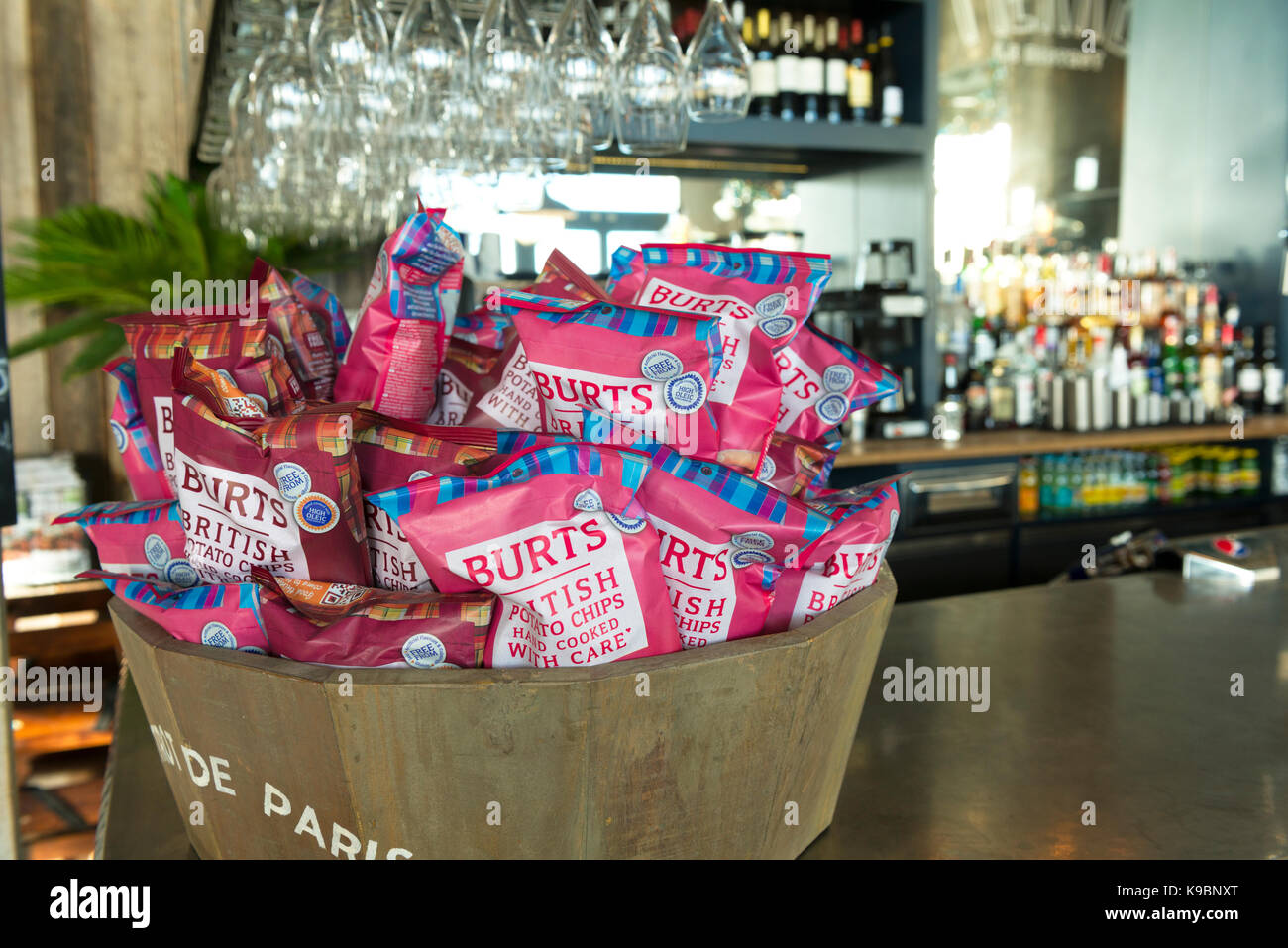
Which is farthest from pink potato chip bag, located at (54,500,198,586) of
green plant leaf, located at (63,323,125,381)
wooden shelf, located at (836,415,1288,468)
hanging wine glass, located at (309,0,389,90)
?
wooden shelf, located at (836,415,1288,468)

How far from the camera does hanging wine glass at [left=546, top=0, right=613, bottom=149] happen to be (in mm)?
1568

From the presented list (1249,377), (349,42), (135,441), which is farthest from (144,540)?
(1249,377)

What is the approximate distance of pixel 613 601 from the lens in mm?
536

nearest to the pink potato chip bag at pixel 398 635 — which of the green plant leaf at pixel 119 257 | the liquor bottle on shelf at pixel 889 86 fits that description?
the green plant leaf at pixel 119 257

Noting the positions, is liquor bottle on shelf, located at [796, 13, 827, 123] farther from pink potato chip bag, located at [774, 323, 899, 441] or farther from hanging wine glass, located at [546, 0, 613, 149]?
pink potato chip bag, located at [774, 323, 899, 441]

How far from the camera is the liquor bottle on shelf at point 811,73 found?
10.8 ft

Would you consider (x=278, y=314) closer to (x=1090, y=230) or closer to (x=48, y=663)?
(x=48, y=663)

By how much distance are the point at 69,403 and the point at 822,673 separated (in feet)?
11.7

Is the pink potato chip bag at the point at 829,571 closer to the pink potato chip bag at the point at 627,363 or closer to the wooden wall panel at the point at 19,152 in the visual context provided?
the pink potato chip bag at the point at 627,363

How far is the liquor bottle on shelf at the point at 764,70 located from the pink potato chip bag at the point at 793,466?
2735mm

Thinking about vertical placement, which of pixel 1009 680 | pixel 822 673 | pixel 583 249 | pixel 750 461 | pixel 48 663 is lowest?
pixel 48 663

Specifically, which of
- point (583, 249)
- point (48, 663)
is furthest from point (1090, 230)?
point (48, 663)

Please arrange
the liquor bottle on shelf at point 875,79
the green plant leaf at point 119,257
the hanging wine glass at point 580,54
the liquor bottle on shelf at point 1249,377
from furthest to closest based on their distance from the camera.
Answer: the liquor bottle on shelf at point 1249,377 → the liquor bottle on shelf at point 875,79 → the green plant leaf at point 119,257 → the hanging wine glass at point 580,54

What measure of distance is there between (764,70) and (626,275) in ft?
9.18
